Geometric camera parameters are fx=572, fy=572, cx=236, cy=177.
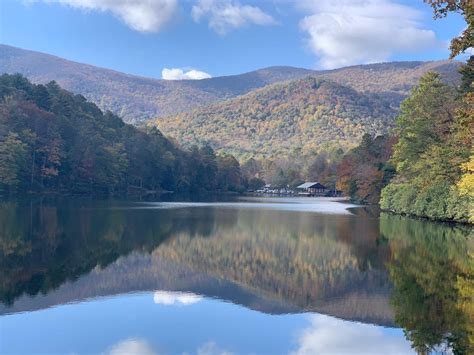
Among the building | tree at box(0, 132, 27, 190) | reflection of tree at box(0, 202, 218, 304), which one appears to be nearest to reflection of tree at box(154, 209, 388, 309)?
reflection of tree at box(0, 202, 218, 304)

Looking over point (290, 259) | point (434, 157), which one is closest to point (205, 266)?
point (290, 259)

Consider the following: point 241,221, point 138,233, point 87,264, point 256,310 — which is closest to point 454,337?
point 256,310

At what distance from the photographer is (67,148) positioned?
80.5 metres

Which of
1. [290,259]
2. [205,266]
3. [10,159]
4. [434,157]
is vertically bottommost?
[205,266]

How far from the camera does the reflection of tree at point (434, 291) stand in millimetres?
10290

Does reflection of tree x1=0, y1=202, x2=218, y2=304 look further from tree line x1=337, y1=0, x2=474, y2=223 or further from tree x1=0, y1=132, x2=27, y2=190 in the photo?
tree x1=0, y1=132, x2=27, y2=190

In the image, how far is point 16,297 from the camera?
43.4 feet

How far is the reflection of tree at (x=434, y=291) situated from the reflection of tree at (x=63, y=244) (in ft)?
28.9

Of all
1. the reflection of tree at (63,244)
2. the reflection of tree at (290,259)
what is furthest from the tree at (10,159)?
the reflection of tree at (290,259)

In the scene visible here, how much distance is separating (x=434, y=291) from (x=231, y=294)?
5065mm

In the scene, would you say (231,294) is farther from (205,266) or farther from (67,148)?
(67,148)

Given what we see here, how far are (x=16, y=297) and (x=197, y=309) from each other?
13.8 ft

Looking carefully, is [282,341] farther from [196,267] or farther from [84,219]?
[84,219]

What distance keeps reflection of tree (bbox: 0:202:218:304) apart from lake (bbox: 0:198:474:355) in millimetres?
64
